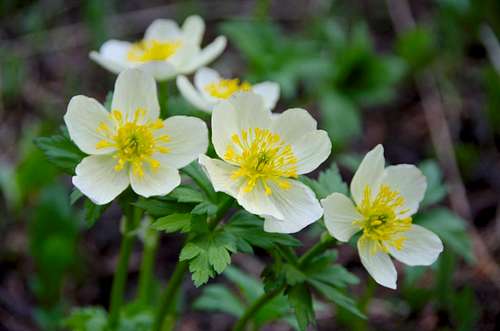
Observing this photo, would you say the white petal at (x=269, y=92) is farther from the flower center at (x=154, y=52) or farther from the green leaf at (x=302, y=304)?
the green leaf at (x=302, y=304)

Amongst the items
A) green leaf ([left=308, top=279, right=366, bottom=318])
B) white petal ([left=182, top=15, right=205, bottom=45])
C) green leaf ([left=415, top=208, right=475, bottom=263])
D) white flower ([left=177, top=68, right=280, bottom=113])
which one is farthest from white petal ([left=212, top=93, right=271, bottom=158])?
green leaf ([left=415, top=208, right=475, bottom=263])

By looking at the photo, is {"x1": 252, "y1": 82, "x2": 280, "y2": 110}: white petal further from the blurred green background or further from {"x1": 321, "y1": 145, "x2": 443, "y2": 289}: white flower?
{"x1": 321, "y1": 145, "x2": 443, "y2": 289}: white flower

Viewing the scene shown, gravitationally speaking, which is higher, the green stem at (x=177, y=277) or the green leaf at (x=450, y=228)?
the green stem at (x=177, y=277)

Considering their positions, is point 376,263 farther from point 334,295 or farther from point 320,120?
point 320,120

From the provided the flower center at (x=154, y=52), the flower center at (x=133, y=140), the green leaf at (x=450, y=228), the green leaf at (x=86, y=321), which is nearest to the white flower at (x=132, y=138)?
the flower center at (x=133, y=140)

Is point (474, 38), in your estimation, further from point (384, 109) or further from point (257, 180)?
point (257, 180)

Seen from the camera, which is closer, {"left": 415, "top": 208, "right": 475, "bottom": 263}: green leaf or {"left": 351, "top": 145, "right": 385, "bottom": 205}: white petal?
{"left": 351, "top": 145, "right": 385, "bottom": 205}: white petal

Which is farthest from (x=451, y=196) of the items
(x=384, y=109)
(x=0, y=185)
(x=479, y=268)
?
(x=0, y=185)
